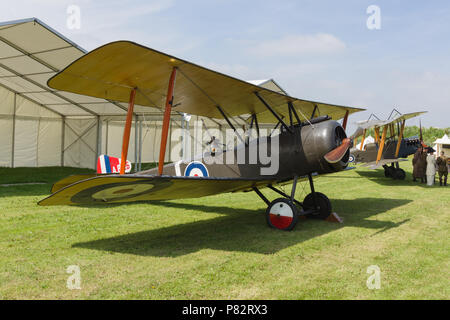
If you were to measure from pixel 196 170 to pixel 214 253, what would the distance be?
236cm

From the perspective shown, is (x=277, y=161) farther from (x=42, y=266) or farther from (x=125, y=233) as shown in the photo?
(x=42, y=266)

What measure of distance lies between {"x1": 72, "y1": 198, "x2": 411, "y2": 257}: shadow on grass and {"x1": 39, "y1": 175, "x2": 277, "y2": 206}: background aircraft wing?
0.64 m

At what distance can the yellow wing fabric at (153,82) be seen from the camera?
163 inches

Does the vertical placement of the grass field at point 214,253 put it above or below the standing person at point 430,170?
below

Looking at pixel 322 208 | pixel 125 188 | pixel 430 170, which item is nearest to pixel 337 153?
pixel 322 208

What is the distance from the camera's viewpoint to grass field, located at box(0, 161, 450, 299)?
3.23 metres

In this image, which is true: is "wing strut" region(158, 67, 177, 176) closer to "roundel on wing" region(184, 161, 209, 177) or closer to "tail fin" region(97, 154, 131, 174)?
"roundel on wing" region(184, 161, 209, 177)

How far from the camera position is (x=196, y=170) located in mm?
6516

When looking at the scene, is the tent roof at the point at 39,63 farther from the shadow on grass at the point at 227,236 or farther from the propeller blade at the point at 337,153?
the propeller blade at the point at 337,153

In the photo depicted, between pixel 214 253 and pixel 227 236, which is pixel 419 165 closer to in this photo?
pixel 227 236

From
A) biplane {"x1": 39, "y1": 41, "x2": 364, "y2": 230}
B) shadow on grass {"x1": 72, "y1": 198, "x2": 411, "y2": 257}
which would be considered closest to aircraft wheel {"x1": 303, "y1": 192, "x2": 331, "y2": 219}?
biplane {"x1": 39, "y1": 41, "x2": 364, "y2": 230}

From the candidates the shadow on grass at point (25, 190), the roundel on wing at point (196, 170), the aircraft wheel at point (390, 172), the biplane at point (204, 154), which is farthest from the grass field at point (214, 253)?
the aircraft wheel at point (390, 172)

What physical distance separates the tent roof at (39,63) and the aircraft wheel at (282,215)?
876 cm
